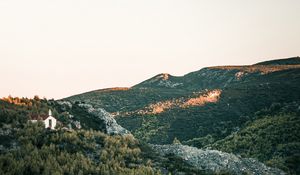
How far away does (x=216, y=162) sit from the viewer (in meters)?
55.5

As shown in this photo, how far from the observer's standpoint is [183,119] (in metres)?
118

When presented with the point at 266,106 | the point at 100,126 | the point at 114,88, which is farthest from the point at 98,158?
the point at 114,88

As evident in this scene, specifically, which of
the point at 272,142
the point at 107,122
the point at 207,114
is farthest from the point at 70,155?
the point at 207,114

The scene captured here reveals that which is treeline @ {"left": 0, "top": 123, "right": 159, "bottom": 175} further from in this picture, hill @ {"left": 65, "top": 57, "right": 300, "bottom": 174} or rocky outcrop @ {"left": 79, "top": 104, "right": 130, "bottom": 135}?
hill @ {"left": 65, "top": 57, "right": 300, "bottom": 174}

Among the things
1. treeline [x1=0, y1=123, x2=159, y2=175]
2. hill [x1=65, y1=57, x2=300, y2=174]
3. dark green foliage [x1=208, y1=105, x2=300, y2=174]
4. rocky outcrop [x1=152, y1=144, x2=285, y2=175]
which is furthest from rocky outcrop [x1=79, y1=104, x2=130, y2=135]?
hill [x1=65, y1=57, x2=300, y2=174]

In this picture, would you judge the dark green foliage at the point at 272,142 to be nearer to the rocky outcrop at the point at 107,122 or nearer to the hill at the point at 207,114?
the hill at the point at 207,114

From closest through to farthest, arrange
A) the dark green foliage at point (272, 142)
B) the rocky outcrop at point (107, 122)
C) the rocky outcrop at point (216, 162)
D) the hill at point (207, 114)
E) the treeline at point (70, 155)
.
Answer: the treeline at point (70, 155) < the rocky outcrop at point (216, 162) < the rocky outcrop at point (107, 122) < the dark green foliage at point (272, 142) < the hill at point (207, 114)

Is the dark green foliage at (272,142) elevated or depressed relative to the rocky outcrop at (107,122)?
depressed

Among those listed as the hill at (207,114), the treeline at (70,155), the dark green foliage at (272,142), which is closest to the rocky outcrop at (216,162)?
the treeline at (70,155)

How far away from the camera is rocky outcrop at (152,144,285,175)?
53844 mm

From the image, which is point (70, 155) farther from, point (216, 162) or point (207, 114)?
point (207, 114)

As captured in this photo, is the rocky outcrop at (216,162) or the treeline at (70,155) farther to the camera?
the rocky outcrop at (216,162)

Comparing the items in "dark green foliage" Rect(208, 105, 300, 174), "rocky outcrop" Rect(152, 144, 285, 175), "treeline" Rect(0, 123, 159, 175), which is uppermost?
"treeline" Rect(0, 123, 159, 175)

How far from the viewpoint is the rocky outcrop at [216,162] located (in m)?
53.8
